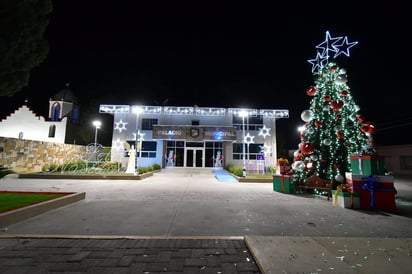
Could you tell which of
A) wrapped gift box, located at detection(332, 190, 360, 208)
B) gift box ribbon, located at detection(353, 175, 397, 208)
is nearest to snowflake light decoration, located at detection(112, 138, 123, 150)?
wrapped gift box, located at detection(332, 190, 360, 208)

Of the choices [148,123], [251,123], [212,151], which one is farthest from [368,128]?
[148,123]

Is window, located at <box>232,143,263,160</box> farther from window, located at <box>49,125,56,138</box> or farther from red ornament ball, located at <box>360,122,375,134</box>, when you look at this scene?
window, located at <box>49,125,56,138</box>

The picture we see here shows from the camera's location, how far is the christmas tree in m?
7.90

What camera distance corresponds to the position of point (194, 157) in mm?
22594

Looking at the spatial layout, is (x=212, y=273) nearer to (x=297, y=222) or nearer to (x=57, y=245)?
(x=57, y=245)

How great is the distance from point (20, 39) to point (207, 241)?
8969 mm

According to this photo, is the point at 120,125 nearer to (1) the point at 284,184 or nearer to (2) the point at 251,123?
(2) the point at 251,123

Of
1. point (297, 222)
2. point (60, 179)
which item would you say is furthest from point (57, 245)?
point (60, 179)

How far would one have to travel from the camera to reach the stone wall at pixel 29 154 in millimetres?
13250

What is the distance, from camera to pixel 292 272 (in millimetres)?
2443

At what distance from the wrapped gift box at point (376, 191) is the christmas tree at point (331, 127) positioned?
5.35 ft

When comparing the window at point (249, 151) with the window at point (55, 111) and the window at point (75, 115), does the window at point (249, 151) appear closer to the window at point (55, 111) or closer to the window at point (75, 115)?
the window at point (75, 115)

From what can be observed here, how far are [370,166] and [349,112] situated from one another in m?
2.92

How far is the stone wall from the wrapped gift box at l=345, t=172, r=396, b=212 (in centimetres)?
1838
